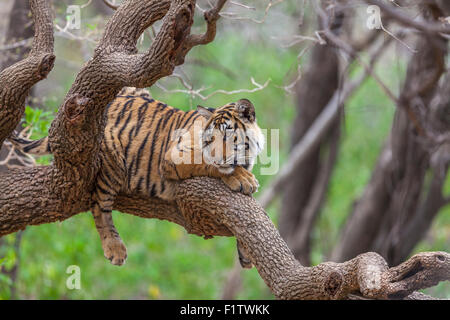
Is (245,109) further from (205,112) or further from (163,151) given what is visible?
(163,151)

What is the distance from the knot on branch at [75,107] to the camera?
12.2 ft

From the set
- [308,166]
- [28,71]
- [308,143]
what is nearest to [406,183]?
[308,143]

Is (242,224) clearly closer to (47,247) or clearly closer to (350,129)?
(47,247)

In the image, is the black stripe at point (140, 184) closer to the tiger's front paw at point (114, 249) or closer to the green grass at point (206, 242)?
the tiger's front paw at point (114, 249)

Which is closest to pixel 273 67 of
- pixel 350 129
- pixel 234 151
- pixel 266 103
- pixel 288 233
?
pixel 266 103

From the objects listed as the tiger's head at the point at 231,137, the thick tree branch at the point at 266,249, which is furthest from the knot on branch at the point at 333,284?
the tiger's head at the point at 231,137

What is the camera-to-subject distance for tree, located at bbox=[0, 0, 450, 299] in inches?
136

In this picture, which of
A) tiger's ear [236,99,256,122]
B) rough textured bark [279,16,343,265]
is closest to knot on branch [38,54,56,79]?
tiger's ear [236,99,256,122]

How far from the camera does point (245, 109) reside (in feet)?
14.8

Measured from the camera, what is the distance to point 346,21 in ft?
29.9

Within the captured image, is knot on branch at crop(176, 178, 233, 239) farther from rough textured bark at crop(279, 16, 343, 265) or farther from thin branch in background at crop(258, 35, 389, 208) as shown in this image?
rough textured bark at crop(279, 16, 343, 265)

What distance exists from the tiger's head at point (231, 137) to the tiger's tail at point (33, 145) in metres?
1.10

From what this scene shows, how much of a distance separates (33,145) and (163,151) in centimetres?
91

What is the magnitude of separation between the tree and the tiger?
0.32ft
